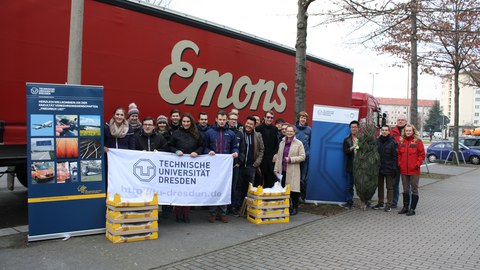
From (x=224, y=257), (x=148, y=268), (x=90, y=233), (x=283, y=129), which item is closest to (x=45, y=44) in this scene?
(x=90, y=233)

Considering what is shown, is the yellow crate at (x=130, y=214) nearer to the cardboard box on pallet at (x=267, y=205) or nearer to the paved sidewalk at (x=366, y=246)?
the paved sidewalk at (x=366, y=246)

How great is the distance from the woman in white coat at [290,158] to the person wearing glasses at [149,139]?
2.32 metres

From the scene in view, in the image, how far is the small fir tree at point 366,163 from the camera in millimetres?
7953

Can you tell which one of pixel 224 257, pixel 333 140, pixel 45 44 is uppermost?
pixel 45 44

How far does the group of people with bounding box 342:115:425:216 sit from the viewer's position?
7.88m

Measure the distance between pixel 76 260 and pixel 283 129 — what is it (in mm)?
4548

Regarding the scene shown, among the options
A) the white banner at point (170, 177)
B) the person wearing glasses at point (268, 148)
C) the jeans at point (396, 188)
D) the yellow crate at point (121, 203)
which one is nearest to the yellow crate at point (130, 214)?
the yellow crate at point (121, 203)

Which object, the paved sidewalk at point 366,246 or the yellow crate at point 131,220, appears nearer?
the paved sidewalk at point 366,246

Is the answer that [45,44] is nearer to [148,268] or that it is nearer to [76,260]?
[76,260]

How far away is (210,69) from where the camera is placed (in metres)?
7.29

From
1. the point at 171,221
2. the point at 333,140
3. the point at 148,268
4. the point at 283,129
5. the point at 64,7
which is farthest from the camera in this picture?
the point at 333,140

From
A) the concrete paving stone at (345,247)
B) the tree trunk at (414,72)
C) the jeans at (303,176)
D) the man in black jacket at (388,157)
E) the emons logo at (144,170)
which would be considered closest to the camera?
the concrete paving stone at (345,247)

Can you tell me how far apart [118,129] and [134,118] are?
33cm

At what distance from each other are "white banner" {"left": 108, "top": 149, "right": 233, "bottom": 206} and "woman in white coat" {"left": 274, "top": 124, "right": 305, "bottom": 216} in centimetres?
118
